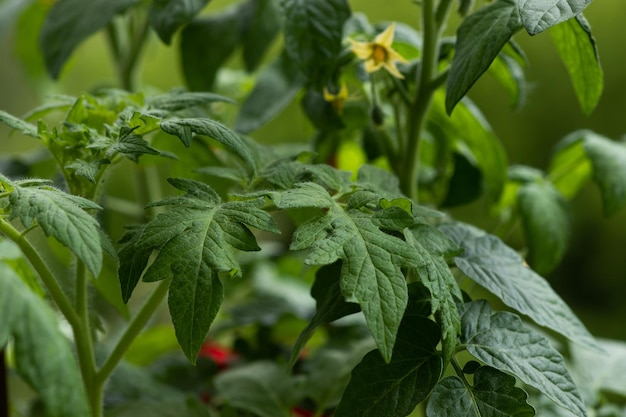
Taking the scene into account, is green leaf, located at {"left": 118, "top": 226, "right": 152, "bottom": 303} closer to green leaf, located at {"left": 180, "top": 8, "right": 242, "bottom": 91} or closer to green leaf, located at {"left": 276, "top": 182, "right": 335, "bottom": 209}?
green leaf, located at {"left": 276, "top": 182, "right": 335, "bottom": 209}

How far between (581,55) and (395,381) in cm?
27

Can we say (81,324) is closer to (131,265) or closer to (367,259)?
(131,265)

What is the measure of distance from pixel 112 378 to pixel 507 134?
0.83 meters

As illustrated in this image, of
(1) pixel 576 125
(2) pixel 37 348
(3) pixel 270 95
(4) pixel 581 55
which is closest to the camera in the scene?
(2) pixel 37 348

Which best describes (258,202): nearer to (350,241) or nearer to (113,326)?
(350,241)

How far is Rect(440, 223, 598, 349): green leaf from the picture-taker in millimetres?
478

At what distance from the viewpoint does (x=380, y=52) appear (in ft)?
1.92

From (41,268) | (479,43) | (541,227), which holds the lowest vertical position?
(541,227)

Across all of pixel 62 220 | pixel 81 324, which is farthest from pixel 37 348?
pixel 81 324

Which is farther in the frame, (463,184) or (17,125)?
(463,184)

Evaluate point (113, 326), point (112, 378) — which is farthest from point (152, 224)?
point (113, 326)

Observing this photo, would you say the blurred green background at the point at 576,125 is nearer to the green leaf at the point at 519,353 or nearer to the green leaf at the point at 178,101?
the green leaf at the point at 178,101

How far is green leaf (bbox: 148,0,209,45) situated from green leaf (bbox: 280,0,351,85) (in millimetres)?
94

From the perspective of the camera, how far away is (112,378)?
670 millimetres
